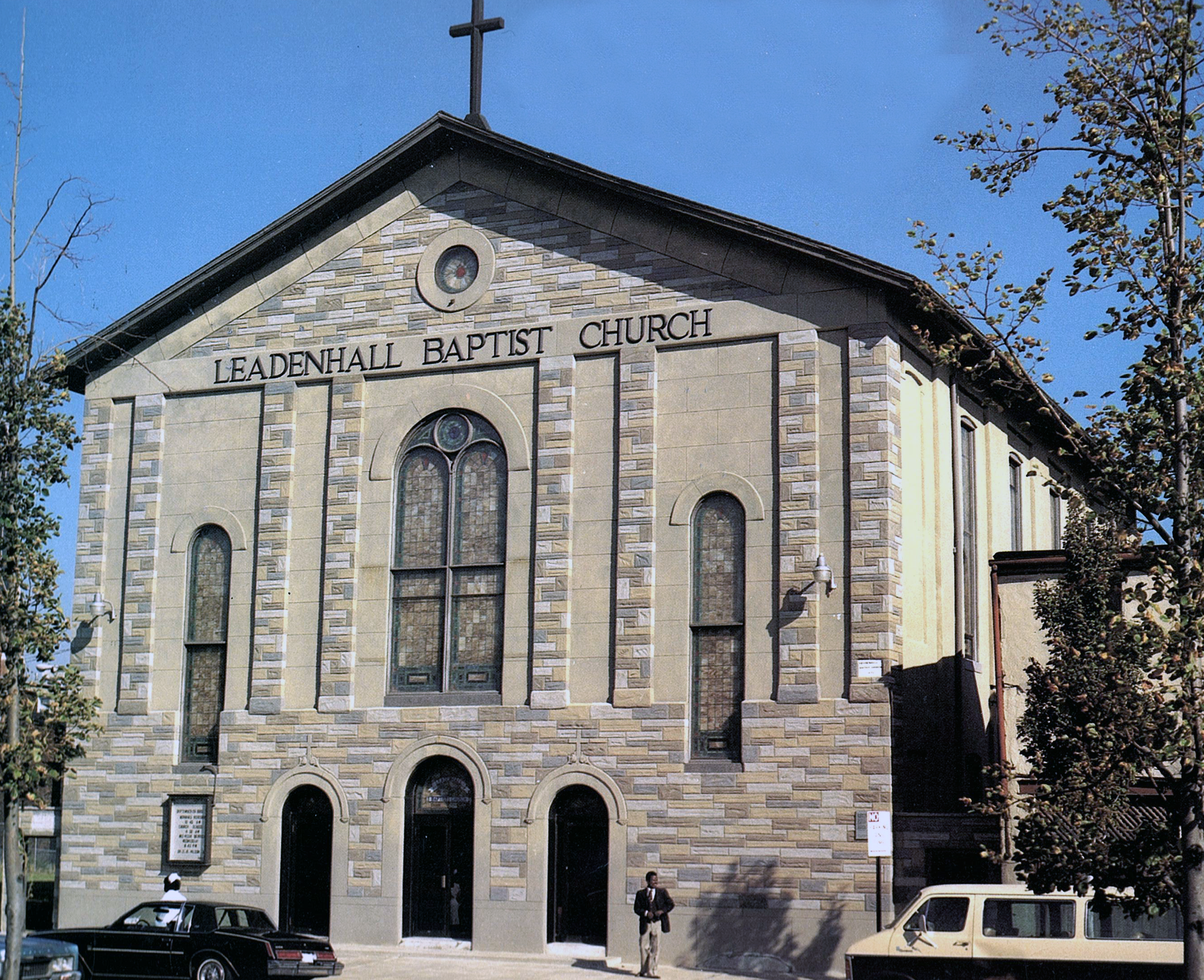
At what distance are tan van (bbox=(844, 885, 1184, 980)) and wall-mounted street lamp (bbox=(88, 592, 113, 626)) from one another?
16.9m

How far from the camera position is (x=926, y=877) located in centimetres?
2409

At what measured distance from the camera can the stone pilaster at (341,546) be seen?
28.5 m

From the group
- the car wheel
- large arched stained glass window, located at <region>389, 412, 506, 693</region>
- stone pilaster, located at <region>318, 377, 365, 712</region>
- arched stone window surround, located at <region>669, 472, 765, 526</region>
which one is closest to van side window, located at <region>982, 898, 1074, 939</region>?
arched stone window surround, located at <region>669, 472, 765, 526</region>

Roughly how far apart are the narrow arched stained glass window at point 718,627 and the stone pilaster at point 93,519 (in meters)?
11.9

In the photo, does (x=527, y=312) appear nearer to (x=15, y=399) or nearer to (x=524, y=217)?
(x=524, y=217)

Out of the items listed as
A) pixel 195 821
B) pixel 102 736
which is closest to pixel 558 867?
pixel 195 821

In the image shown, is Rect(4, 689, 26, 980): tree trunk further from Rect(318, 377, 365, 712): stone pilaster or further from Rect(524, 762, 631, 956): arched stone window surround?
Rect(318, 377, 365, 712): stone pilaster

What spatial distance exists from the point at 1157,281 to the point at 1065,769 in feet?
17.6

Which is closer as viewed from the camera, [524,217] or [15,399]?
[15,399]

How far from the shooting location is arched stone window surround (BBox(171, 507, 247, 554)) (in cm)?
2994

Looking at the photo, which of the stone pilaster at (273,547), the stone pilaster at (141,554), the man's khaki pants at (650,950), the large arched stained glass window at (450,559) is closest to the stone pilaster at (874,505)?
the man's khaki pants at (650,950)

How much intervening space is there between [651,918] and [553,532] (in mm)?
6897

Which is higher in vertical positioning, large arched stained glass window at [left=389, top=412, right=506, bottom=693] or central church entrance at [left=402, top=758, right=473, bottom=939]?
large arched stained glass window at [left=389, top=412, right=506, bottom=693]

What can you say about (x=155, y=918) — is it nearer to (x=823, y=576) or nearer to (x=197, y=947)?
(x=197, y=947)
